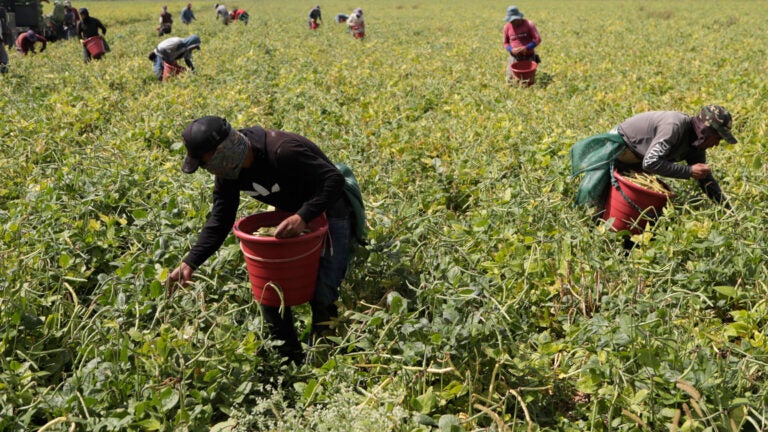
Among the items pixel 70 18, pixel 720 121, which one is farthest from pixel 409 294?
pixel 70 18

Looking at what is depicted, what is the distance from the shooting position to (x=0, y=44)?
10742mm

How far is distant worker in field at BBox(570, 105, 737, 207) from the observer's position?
369 centimetres

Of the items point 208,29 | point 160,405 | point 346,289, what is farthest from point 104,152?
point 208,29

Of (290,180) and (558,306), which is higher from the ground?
(290,180)

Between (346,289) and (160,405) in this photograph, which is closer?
(160,405)

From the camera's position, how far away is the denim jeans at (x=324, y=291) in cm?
289

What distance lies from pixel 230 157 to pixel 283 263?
1.71 feet

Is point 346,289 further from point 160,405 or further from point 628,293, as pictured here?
point 628,293

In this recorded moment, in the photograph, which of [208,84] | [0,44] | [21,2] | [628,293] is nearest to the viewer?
[628,293]

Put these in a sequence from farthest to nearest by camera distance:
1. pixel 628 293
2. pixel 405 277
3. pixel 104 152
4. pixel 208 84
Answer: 1. pixel 208 84
2. pixel 104 152
3. pixel 405 277
4. pixel 628 293

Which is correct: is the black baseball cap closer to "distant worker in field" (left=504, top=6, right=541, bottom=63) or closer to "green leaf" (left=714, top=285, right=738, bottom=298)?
"green leaf" (left=714, top=285, right=738, bottom=298)

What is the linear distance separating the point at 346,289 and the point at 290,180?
842 mm

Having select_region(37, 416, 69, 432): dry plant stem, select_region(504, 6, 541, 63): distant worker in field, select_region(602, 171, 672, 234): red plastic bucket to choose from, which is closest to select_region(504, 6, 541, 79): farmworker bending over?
select_region(504, 6, 541, 63): distant worker in field

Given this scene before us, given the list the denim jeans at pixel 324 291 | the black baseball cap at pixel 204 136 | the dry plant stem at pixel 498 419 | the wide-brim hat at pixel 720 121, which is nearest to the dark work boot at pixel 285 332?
the denim jeans at pixel 324 291
